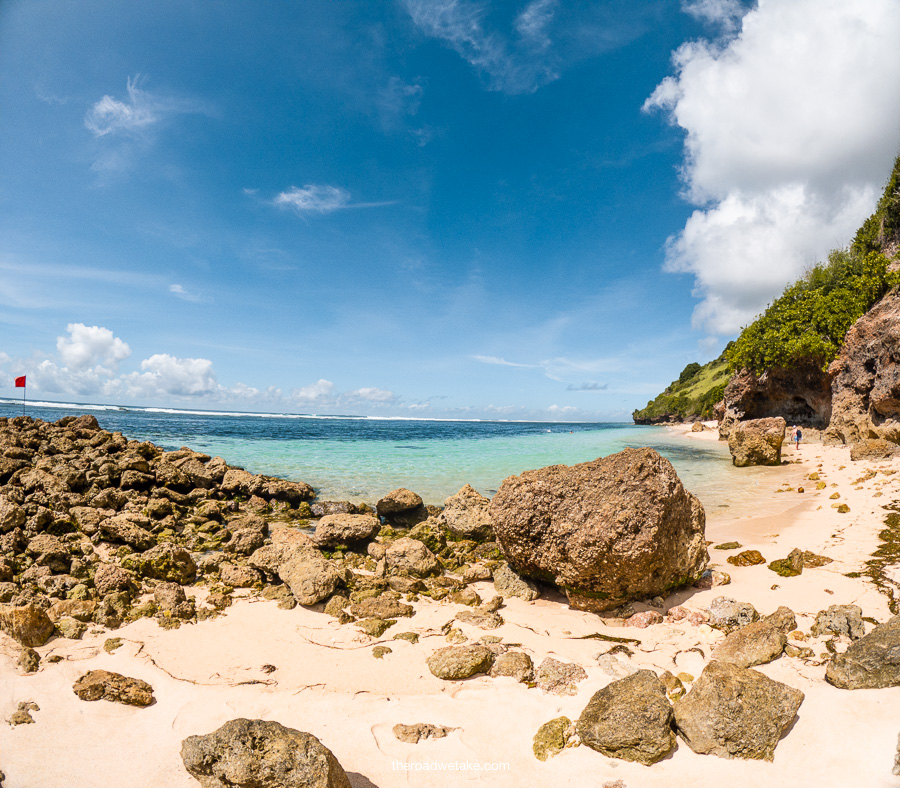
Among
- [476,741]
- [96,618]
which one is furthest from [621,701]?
[96,618]

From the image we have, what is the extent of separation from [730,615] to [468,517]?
5.53 m

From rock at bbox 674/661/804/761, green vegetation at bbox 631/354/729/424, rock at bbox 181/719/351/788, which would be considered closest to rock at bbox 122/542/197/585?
rock at bbox 181/719/351/788

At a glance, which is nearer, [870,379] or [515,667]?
[515,667]

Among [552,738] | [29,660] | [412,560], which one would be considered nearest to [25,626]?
[29,660]

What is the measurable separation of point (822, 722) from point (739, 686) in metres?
0.66

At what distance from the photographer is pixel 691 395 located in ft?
292

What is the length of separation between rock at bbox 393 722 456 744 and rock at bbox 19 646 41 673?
4184 millimetres

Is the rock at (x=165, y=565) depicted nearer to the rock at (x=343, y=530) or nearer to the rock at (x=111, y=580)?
the rock at (x=111, y=580)

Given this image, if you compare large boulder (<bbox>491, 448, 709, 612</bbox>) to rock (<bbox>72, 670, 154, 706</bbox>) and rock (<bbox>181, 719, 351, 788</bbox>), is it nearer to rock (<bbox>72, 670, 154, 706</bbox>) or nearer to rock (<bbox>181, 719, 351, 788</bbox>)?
rock (<bbox>181, 719, 351, 788</bbox>)

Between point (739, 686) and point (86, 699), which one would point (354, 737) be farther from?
point (739, 686)

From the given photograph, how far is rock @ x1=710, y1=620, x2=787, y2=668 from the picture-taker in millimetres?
4445

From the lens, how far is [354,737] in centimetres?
395

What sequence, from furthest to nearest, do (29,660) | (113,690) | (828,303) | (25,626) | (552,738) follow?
(828,303) → (25,626) → (29,660) → (113,690) → (552,738)

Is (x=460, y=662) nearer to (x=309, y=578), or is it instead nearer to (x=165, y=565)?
(x=309, y=578)
